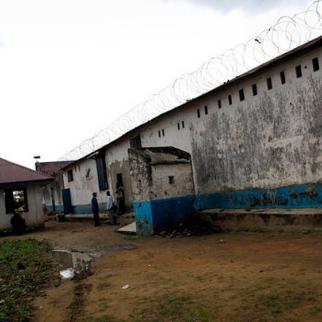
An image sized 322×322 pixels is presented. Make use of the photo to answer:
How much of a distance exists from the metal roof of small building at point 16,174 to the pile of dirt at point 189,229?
845 centimetres

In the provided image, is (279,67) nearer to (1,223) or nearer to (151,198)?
(151,198)

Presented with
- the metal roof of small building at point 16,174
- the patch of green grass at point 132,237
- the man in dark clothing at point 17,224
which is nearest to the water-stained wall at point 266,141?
the patch of green grass at point 132,237

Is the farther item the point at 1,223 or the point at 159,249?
the point at 1,223

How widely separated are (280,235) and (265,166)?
6.84 feet

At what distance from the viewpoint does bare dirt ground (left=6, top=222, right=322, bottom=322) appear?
4340 mm

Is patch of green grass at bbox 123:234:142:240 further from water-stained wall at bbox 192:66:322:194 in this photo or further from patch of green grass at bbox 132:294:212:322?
patch of green grass at bbox 132:294:212:322

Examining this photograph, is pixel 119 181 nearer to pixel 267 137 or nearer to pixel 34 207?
pixel 34 207

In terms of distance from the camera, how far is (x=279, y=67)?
31.9ft

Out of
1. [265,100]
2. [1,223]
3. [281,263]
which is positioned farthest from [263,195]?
[1,223]

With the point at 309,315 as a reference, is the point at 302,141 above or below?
above

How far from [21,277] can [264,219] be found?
19.0 feet

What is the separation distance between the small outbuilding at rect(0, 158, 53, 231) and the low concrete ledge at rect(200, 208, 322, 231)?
9.49 metres

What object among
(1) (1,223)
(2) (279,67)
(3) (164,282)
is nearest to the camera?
(3) (164,282)

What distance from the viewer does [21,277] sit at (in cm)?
758
